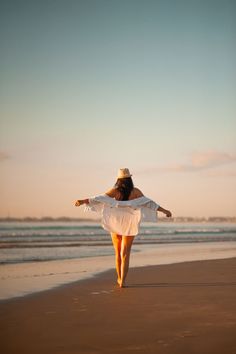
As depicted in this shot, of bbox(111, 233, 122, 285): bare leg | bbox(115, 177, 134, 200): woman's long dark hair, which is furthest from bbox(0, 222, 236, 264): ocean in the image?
bbox(115, 177, 134, 200): woman's long dark hair

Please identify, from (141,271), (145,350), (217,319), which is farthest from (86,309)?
(141,271)

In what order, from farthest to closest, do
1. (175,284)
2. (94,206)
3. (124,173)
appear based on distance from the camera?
(175,284), (94,206), (124,173)

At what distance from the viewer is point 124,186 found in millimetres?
8031

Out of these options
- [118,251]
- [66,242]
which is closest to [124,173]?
[118,251]

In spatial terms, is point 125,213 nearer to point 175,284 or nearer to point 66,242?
point 175,284

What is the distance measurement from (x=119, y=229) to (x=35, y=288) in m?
1.64

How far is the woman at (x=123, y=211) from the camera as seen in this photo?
26.2ft

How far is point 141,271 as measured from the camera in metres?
10.4

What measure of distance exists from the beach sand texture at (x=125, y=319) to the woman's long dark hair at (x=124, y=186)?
1.49 meters

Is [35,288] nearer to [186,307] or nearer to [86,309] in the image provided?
[86,309]

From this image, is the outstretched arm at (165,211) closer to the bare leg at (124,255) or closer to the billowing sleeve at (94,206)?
the bare leg at (124,255)

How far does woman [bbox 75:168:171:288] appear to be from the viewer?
8.00m

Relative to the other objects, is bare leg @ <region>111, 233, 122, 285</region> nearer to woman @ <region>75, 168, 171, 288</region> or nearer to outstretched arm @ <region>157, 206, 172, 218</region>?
woman @ <region>75, 168, 171, 288</region>

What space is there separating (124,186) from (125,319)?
302 cm
